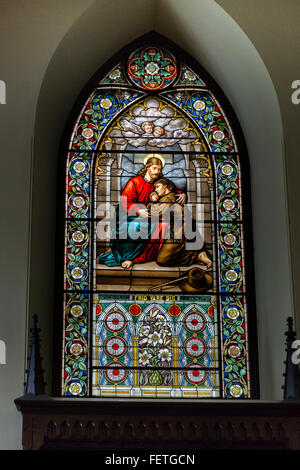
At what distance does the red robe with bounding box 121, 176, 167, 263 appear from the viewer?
9.09 m

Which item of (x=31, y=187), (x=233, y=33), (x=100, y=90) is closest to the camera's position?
(x=31, y=187)

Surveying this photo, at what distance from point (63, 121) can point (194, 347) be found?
2513mm

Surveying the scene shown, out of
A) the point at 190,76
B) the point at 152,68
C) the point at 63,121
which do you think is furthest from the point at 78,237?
the point at 190,76

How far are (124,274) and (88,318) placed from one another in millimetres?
533

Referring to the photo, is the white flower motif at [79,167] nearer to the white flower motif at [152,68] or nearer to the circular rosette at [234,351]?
the white flower motif at [152,68]

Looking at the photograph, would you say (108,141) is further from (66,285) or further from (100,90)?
(66,285)

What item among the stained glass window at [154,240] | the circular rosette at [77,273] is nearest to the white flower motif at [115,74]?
the stained glass window at [154,240]

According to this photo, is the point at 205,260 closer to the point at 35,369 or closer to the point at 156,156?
the point at 156,156

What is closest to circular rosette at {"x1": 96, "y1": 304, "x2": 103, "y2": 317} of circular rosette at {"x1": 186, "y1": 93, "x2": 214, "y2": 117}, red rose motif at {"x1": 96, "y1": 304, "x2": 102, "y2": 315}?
red rose motif at {"x1": 96, "y1": 304, "x2": 102, "y2": 315}

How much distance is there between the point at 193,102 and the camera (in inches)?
381

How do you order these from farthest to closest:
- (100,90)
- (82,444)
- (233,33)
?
(100,90), (233,33), (82,444)

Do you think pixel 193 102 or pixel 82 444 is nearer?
pixel 82 444

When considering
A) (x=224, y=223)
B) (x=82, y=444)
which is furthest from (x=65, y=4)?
(x=82, y=444)

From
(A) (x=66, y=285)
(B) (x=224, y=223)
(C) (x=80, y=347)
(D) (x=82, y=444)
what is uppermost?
(B) (x=224, y=223)
